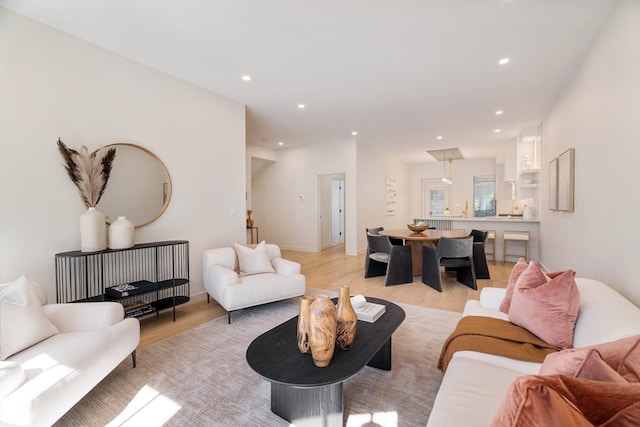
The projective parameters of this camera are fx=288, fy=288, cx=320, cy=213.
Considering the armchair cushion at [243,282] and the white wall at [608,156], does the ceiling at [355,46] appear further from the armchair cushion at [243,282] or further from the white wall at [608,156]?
the armchair cushion at [243,282]

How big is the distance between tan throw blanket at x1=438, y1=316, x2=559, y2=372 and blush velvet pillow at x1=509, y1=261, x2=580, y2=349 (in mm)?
58

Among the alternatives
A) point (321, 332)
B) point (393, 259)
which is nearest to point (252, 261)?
point (393, 259)

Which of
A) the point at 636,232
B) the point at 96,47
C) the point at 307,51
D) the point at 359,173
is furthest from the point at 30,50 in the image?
the point at 359,173

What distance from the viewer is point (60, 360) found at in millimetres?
1515

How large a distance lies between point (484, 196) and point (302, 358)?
9423mm

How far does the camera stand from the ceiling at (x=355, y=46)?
7.45 feet

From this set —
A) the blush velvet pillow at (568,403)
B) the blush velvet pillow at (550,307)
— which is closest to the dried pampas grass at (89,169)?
the blush velvet pillow at (568,403)

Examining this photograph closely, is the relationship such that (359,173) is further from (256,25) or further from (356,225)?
(256,25)

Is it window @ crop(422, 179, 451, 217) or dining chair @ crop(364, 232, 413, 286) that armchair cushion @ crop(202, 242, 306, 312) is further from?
window @ crop(422, 179, 451, 217)

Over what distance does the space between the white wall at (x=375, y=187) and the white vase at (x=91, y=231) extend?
507 cm

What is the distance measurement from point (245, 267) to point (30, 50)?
2.77 m

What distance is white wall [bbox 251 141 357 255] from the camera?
22.3ft

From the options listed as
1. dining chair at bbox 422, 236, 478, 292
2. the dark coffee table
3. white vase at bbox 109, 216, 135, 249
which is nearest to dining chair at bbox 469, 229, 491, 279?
dining chair at bbox 422, 236, 478, 292

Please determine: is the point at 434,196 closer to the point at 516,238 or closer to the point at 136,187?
the point at 516,238
